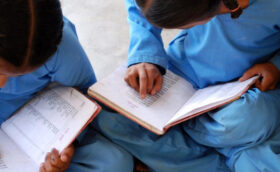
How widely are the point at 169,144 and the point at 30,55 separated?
1.59 ft

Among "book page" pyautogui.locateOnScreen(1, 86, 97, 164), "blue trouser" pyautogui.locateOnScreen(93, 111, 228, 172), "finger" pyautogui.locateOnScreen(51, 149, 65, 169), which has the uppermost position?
"book page" pyautogui.locateOnScreen(1, 86, 97, 164)

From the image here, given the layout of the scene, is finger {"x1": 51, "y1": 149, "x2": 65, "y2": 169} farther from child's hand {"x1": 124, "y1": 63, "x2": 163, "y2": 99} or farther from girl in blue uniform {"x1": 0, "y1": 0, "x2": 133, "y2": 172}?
child's hand {"x1": 124, "y1": 63, "x2": 163, "y2": 99}

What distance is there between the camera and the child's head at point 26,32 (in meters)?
0.44

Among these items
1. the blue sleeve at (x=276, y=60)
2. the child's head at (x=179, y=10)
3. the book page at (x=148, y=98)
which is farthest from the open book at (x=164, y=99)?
the child's head at (x=179, y=10)

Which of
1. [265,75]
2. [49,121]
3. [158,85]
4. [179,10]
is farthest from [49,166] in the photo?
[265,75]

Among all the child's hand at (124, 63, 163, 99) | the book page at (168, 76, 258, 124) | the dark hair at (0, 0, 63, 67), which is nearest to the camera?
the dark hair at (0, 0, 63, 67)

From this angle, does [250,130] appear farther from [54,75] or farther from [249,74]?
[54,75]

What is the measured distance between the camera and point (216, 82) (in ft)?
2.65

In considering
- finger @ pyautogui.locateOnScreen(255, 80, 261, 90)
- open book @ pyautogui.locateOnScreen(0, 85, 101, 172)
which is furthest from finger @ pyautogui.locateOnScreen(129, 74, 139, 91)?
finger @ pyautogui.locateOnScreen(255, 80, 261, 90)

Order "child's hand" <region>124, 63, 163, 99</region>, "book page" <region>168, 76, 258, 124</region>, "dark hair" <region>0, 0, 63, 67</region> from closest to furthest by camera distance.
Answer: "dark hair" <region>0, 0, 63, 67</region> → "book page" <region>168, 76, 258, 124</region> → "child's hand" <region>124, 63, 163, 99</region>

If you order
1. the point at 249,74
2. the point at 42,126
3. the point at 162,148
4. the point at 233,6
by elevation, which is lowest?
the point at 162,148

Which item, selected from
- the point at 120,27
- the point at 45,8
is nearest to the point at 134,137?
the point at 45,8

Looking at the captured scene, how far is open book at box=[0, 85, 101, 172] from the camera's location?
27.6 inches

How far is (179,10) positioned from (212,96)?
0.29 meters
